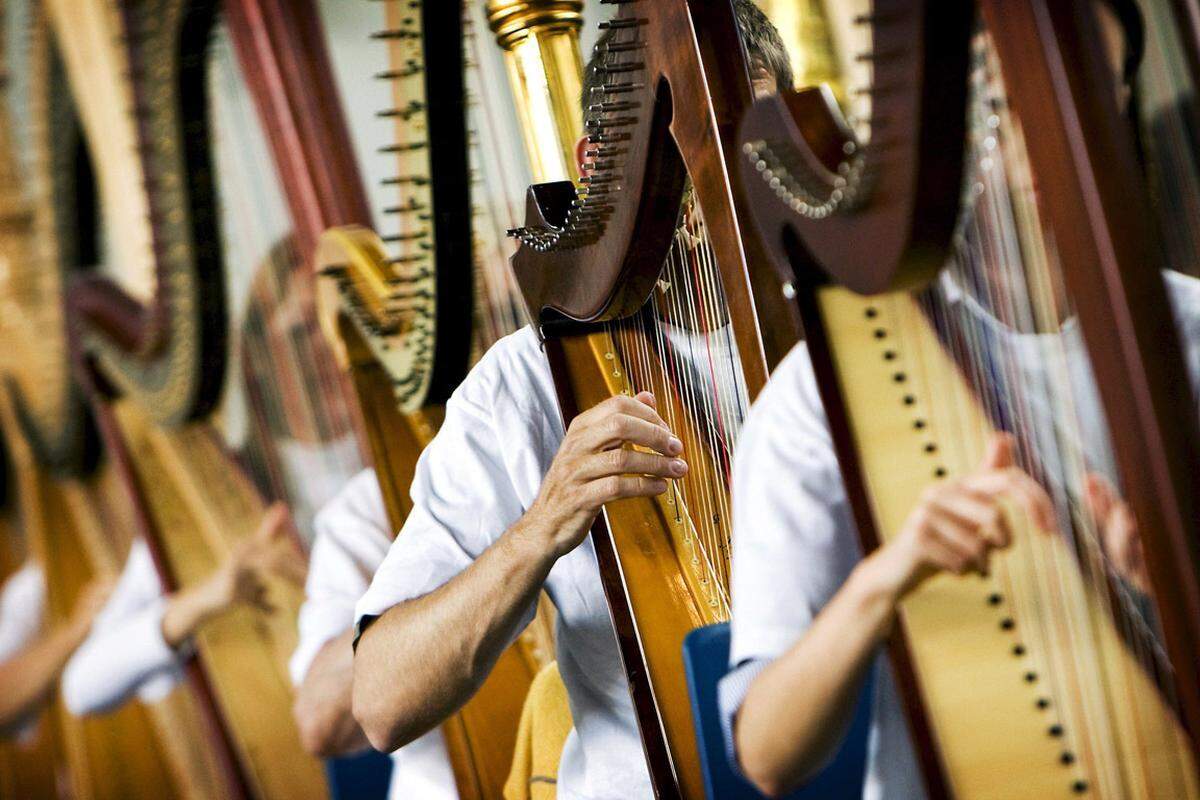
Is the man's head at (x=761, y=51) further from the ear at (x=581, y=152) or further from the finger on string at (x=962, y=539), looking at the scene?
the finger on string at (x=962, y=539)

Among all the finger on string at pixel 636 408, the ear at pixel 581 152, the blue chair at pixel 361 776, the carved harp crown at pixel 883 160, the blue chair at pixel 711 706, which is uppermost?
the ear at pixel 581 152

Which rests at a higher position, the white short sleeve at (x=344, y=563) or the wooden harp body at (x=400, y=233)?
the wooden harp body at (x=400, y=233)

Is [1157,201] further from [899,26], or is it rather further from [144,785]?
[144,785]

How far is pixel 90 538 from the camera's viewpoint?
2.93 metres

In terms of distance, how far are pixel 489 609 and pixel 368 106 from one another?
1.05m

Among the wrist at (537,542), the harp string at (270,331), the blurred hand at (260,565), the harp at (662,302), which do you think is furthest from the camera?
the blurred hand at (260,565)

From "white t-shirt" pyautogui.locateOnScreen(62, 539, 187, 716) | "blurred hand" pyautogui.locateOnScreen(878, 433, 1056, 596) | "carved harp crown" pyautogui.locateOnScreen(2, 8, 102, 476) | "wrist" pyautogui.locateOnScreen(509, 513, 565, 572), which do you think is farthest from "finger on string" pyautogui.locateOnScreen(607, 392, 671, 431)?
"carved harp crown" pyautogui.locateOnScreen(2, 8, 102, 476)

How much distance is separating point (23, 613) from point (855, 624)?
2548mm

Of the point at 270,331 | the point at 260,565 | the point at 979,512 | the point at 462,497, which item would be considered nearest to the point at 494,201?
the point at 462,497

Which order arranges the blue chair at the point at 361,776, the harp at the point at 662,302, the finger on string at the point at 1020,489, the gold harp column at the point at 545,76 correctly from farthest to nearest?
the blue chair at the point at 361,776
the gold harp column at the point at 545,76
the harp at the point at 662,302
the finger on string at the point at 1020,489

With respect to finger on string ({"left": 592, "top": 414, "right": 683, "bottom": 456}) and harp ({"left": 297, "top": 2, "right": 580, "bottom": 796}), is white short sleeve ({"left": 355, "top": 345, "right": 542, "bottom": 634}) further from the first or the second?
finger on string ({"left": 592, "top": 414, "right": 683, "bottom": 456})

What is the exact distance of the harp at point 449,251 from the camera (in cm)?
138

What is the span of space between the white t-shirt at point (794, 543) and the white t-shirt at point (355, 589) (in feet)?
2.75

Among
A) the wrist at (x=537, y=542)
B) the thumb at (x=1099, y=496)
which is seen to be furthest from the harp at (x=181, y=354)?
the thumb at (x=1099, y=496)
